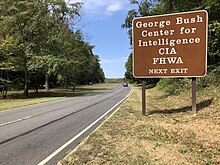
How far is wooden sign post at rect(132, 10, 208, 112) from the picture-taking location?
11508 mm

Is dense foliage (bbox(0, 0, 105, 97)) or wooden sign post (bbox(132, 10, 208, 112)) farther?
dense foliage (bbox(0, 0, 105, 97))

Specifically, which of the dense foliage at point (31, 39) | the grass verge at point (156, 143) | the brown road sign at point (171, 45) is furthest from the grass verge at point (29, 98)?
the grass verge at point (156, 143)

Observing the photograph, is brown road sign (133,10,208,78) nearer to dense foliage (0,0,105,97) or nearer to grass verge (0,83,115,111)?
grass verge (0,83,115,111)

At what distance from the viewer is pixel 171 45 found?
1205cm

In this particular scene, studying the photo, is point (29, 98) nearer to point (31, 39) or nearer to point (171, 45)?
point (31, 39)

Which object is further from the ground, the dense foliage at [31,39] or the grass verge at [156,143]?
the dense foliage at [31,39]

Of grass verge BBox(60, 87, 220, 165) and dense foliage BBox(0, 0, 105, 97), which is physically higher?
dense foliage BBox(0, 0, 105, 97)

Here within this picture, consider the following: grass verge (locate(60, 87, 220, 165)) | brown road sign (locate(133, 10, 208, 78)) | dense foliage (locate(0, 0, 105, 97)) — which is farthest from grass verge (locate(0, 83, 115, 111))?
grass verge (locate(60, 87, 220, 165))

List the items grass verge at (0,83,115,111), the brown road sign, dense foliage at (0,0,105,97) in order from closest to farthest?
the brown road sign
grass verge at (0,83,115,111)
dense foliage at (0,0,105,97)

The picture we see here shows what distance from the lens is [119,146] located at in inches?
277

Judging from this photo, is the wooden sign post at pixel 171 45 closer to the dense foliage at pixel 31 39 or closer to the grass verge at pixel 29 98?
the grass verge at pixel 29 98

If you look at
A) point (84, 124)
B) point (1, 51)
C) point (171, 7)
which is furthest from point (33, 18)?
point (84, 124)

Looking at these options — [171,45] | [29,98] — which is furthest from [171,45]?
[29,98]

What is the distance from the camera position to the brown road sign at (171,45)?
11508 millimetres
